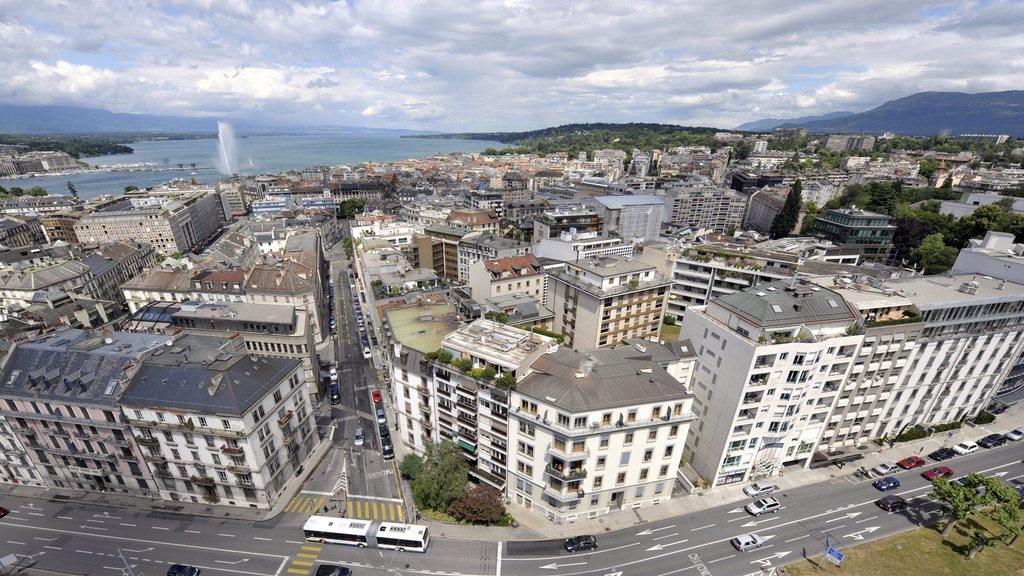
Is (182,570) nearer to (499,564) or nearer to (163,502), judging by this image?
(163,502)

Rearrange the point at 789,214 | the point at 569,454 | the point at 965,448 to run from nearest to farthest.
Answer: the point at 569,454 < the point at 965,448 < the point at 789,214

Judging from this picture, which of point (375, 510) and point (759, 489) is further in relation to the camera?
point (759, 489)

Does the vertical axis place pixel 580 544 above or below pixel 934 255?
below

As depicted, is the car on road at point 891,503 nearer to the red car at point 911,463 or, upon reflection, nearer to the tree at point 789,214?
the red car at point 911,463

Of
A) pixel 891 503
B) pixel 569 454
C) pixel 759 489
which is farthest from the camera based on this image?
pixel 759 489

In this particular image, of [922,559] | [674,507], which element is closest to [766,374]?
[674,507]

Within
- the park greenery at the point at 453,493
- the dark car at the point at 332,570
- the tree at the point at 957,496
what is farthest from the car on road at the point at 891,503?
the dark car at the point at 332,570

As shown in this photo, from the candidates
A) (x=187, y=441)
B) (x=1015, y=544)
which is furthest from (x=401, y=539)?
(x=1015, y=544)

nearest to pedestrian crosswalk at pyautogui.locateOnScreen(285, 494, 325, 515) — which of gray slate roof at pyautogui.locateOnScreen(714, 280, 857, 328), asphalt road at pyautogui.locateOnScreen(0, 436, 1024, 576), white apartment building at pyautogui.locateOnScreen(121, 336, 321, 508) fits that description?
asphalt road at pyautogui.locateOnScreen(0, 436, 1024, 576)

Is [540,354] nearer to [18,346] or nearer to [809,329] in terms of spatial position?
[809,329]
